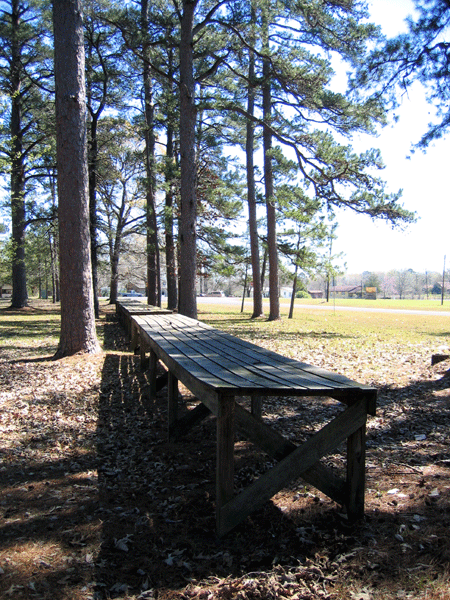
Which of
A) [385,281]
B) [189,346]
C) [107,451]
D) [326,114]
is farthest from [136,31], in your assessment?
[385,281]

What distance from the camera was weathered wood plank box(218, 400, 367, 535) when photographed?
2.53 m

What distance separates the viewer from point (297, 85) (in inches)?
414

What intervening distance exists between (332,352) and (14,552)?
23.0ft

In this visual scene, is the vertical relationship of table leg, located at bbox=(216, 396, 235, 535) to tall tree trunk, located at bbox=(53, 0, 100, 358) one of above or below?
below

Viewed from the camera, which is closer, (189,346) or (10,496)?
(10,496)

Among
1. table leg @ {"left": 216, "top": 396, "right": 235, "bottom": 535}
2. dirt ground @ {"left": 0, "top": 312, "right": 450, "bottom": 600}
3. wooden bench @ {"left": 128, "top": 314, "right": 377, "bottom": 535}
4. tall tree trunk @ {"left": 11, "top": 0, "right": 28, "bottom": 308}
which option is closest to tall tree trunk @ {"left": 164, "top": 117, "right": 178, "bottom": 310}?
tall tree trunk @ {"left": 11, "top": 0, "right": 28, "bottom": 308}

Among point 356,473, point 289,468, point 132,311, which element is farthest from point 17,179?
point 356,473

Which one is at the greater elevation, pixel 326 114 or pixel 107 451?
pixel 326 114

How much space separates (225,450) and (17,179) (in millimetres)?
19316

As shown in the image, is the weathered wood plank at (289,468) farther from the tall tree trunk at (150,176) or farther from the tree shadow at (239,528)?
the tall tree trunk at (150,176)

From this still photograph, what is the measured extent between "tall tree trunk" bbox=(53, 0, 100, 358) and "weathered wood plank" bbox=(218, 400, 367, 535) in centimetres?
532

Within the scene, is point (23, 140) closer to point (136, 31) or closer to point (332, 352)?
point (136, 31)

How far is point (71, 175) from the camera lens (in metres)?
7.14

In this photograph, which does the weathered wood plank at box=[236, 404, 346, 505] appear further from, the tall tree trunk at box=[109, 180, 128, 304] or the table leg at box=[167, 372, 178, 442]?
the tall tree trunk at box=[109, 180, 128, 304]
